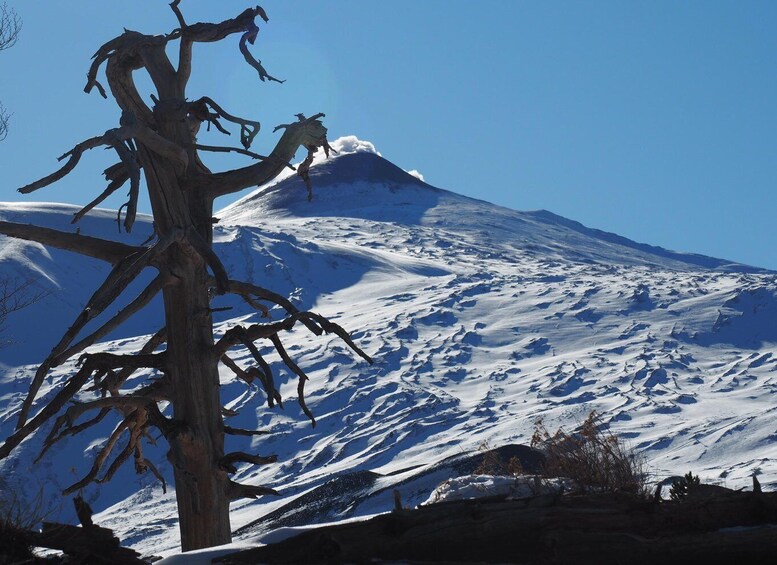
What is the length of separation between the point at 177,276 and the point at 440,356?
1642 inches

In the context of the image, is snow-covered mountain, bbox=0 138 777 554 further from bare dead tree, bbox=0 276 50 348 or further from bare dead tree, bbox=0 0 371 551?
bare dead tree, bbox=0 0 371 551

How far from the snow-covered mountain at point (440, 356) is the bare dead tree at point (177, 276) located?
27.9 feet

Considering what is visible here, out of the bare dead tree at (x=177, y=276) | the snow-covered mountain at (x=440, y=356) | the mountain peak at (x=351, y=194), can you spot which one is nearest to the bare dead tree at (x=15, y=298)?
the bare dead tree at (x=177, y=276)

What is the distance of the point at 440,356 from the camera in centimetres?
4869

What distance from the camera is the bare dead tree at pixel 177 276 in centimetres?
689

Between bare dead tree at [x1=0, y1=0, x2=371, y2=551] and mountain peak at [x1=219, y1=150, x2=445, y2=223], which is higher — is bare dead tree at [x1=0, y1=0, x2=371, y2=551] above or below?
below

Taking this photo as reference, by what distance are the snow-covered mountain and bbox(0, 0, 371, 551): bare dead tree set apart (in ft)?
27.9

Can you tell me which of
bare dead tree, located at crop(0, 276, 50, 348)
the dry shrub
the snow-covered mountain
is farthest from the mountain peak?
the dry shrub

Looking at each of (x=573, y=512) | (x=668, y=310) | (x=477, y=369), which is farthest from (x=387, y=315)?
(x=573, y=512)

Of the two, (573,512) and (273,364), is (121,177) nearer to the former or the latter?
(573,512)

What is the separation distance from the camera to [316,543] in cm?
464

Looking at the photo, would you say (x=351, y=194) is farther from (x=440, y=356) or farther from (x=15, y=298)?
(x=15, y=298)

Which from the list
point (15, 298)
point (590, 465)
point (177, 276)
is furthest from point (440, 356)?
point (177, 276)

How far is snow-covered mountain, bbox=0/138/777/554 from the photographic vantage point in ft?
118
